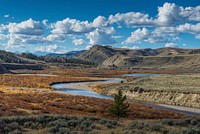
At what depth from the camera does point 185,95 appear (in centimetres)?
6044

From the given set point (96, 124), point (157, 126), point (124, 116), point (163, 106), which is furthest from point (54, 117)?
point (163, 106)

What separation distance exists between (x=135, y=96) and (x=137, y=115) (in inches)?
1069

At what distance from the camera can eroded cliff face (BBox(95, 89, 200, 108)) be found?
58.1 metres

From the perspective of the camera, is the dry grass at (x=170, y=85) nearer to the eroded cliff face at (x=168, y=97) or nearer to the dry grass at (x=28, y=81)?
the eroded cliff face at (x=168, y=97)

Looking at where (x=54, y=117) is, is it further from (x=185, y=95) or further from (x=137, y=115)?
(x=185, y=95)

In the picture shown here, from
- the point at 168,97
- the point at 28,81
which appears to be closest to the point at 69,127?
the point at 168,97

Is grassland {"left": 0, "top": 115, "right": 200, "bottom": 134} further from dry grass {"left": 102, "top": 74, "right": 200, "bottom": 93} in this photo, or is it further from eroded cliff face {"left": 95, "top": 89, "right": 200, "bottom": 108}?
dry grass {"left": 102, "top": 74, "right": 200, "bottom": 93}

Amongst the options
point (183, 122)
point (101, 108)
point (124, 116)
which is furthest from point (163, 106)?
point (183, 122)

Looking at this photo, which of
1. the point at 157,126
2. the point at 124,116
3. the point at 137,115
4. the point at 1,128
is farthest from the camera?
the point at 137,115

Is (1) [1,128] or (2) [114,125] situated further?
(2) [114,125]

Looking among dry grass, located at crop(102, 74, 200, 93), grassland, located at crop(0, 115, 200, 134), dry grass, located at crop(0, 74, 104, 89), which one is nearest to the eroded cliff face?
dry grass, located at crop(102, 74, 200, 93)

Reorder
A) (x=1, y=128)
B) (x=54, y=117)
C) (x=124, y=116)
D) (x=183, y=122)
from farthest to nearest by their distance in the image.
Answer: (x=124, y=116) < (x=183, y=122) < (x=54, y=117) < (x=1, y=128)

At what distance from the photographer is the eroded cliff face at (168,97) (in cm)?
5806

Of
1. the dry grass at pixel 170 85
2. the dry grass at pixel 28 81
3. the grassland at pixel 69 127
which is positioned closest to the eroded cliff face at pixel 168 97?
the dry grass at pixel 170 85
